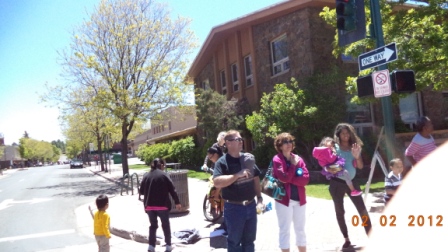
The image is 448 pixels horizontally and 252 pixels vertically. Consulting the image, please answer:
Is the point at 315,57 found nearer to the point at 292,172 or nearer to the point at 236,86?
the point at 236,86

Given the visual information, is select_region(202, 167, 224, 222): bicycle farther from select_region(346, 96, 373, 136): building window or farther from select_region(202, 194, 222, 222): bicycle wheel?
select_region(346, 96, 373, 136): building window

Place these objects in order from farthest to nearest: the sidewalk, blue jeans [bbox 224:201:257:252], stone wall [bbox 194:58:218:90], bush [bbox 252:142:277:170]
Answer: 1. stone wall [bbox 194:58:218:90]
2. bush [bbox 252:142:277:170]
3. the sidewalk
4. blue jeans [bbox 224:201:257:252]

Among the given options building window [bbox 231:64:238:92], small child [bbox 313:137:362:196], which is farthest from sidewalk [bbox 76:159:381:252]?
building window [bbox 231:64:238:92]

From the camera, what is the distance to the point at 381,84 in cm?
632

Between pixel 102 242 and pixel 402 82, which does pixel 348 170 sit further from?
pixel 102 242

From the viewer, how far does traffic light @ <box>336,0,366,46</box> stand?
6.97 meters

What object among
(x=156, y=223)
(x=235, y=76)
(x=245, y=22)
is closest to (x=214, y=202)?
(x=156, y=223)

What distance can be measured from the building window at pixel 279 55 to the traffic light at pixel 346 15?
1025 cm

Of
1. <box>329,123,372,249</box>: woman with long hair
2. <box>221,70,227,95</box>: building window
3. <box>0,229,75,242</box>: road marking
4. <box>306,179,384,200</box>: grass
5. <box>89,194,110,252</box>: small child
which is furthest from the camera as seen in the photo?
<box>221,70,227,95</box>: building window

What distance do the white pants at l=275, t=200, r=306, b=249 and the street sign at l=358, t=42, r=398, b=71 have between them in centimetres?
307

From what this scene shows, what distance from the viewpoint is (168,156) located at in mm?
29922

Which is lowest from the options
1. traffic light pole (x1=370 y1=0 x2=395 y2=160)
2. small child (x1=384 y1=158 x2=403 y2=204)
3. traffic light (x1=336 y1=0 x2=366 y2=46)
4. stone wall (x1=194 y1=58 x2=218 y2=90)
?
small child (x1=384 y1=158 x2=403 y2=204)

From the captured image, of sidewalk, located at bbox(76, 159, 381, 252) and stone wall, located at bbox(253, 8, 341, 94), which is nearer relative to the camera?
sidewalk, located at bbox(76, 159, 381, 252)

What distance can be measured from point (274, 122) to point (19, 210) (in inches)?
378
